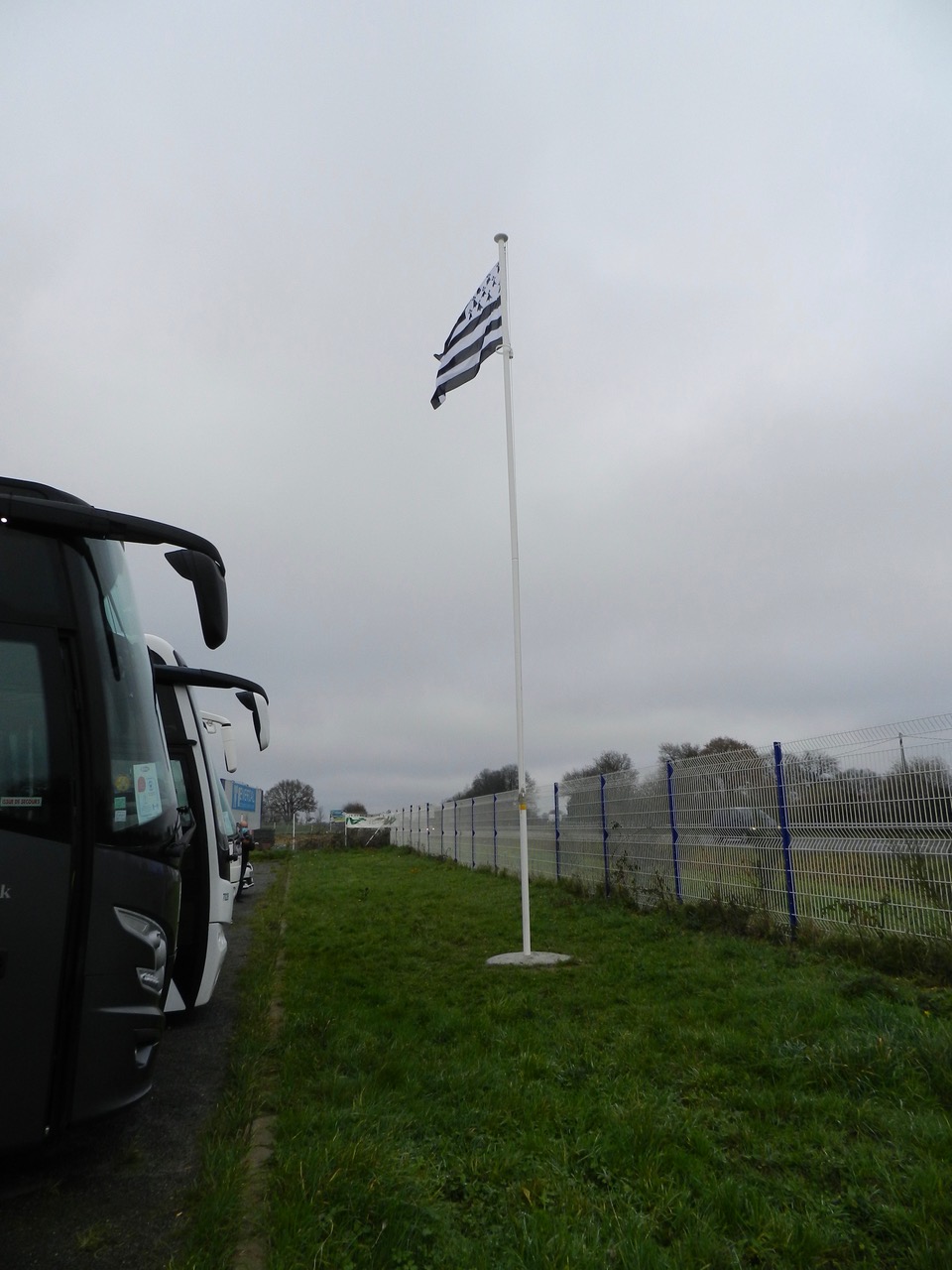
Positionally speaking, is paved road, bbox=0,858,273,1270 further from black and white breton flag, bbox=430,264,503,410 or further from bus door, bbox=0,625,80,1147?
black and white breton flag, bbox=430,264,503,410

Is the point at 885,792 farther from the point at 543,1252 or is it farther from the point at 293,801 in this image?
the point at 293,801

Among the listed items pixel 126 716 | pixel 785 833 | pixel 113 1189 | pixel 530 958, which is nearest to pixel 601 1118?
pixel 113 1189

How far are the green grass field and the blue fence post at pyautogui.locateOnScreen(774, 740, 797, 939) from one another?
0.45 m

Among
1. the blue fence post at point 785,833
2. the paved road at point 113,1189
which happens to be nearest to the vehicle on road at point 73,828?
the paved road at point 113,1189

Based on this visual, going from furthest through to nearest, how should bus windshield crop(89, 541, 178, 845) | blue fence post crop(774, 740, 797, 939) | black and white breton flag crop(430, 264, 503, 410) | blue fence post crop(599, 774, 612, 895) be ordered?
blue fence post crop(599, 774, 612, 895) < black and white breton flag crop(430, 264, 503, 410) < blue fence post crop(774, 740, 797, 939) < bus windshield crop(89, 541, 178, 845)

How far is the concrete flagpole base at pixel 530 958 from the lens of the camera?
7.76 meters

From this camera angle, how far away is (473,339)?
10.1m

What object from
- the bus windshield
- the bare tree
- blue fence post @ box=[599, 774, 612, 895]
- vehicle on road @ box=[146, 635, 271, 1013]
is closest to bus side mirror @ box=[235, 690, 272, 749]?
vehicle on road @ box=[146, 635, 271, 1013]

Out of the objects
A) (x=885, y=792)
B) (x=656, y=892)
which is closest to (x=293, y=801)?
(x=656, y=892)

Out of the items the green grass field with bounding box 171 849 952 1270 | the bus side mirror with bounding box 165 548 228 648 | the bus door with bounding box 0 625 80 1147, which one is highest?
the bus side mirror with bounding box 165 548 228 648

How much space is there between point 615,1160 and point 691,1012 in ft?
7.73

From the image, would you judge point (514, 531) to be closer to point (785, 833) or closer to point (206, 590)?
point (785, 833)

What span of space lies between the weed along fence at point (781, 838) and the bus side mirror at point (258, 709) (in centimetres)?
485

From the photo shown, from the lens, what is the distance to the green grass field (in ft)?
9.20
